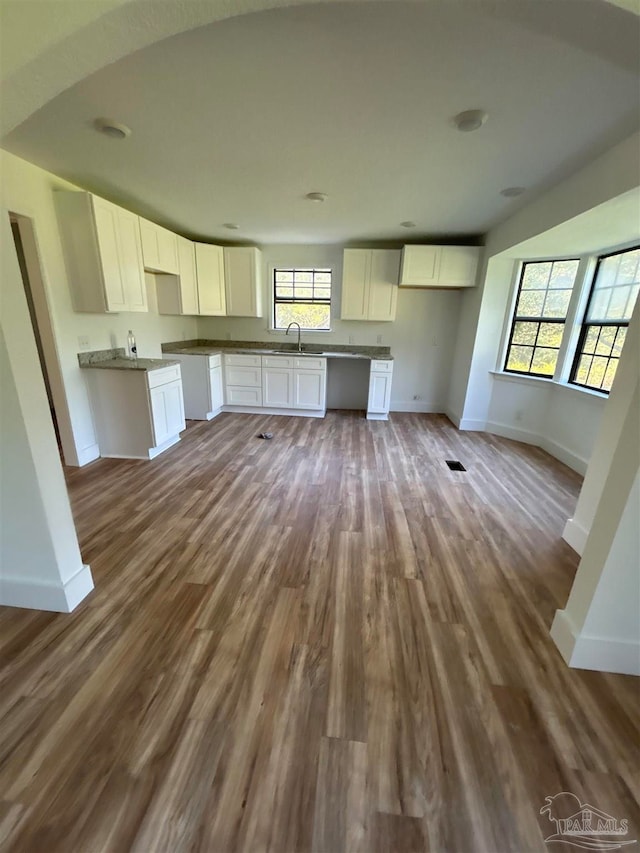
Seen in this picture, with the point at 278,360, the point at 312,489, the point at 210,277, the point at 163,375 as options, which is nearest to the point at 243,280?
the point at 210,277

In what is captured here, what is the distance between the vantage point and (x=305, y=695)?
4.21ft

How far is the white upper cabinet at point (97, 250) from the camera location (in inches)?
108

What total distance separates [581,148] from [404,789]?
343 centimetres

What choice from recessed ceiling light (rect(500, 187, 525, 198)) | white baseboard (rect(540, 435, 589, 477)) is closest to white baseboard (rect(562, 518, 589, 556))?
white baseboard (rect(540, 435, 589, 477))

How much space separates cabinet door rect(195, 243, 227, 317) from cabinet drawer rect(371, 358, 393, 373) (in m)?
2.46

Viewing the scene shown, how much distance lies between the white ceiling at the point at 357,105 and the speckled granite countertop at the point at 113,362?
148 centimetres

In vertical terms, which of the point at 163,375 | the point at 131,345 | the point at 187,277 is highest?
the point at 187,277

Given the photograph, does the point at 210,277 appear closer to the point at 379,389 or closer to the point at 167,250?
the point at 167,250

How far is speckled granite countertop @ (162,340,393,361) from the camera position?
15.7 ft

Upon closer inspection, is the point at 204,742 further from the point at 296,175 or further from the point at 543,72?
the point at 296,175

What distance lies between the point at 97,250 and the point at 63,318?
0.67 metres

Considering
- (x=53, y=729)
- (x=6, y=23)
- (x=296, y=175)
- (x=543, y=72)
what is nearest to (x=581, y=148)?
(x=543, y=72)

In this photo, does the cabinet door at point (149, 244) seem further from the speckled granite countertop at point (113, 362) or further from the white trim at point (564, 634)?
the white trim at point (564, 634)
